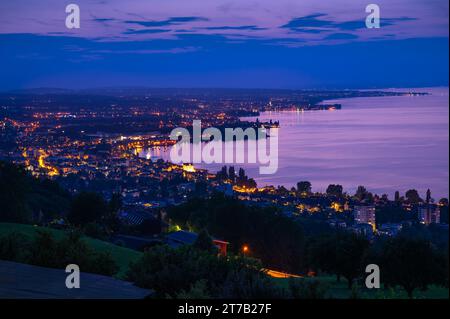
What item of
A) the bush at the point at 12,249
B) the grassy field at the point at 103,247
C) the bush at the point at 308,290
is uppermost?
the bush at the point at 308,290

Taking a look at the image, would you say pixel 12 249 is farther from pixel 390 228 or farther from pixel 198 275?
pixel 390 228

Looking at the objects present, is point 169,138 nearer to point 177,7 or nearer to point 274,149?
point 274,149

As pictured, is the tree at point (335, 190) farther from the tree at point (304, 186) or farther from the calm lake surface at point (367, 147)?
the tree at point (304, 186)

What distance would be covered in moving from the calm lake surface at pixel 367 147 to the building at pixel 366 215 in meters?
0.65

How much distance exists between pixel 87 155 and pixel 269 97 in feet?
26.6

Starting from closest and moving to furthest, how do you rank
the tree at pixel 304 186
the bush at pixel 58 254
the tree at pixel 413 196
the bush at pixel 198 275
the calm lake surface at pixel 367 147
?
the bush at pixel 198 275 < the bush at pixel 58 254 < the tree at pixel 413 196 < the calm lake surface at pixel 367 147 < the tree at pixel 304 186

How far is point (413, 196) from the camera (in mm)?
15188

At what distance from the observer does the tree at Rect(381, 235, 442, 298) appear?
8688 millimetres

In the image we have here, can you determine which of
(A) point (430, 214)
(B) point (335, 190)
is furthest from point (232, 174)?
(A) point (430, 214)

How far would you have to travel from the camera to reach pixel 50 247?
639 centimetres

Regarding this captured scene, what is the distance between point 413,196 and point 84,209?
923 centimetres

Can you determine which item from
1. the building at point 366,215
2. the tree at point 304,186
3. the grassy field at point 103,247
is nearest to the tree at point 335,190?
the tree at point 304,186

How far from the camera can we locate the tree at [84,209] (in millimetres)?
16750

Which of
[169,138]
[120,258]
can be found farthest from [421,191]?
[169,138]
